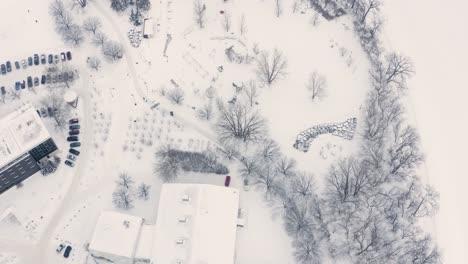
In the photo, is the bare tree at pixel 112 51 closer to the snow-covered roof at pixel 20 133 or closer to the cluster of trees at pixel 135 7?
the cluster of trees at pixel 135 7

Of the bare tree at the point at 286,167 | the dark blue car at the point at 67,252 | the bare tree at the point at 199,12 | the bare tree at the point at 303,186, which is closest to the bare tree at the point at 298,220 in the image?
the bare tree at the point at 303,186

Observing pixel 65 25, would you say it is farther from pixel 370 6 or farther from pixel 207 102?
pixel 370 6

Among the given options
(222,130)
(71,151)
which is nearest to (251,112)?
(222,130)

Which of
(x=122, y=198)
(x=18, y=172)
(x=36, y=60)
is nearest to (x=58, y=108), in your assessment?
(x=36, y=60)

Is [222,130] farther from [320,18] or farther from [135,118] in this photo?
[320,18]

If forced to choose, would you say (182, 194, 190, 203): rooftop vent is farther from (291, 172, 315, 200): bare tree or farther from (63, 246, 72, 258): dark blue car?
(63, 246, 72, 258): dark blue car

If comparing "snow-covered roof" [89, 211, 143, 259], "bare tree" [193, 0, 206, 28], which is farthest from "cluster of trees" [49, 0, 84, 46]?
"snow-covered roof" [89, 211, 143, 259]

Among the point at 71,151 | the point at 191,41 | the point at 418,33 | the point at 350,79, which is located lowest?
the point at 71,151
